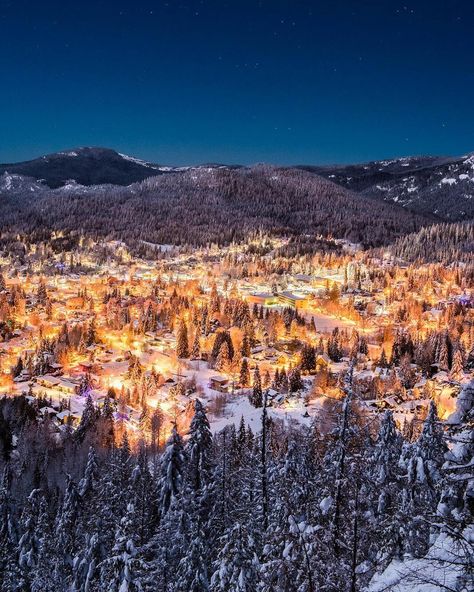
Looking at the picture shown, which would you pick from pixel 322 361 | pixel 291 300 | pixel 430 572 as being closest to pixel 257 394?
pixel 322 361

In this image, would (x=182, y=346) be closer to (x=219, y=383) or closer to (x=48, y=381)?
(x=219, y=383)

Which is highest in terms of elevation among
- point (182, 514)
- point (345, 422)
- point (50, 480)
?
point (345, 422)

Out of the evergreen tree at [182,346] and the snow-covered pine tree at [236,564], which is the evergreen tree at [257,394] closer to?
the evergreen tree at [182,346]

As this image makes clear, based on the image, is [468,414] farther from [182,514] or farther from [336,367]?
[336,367]

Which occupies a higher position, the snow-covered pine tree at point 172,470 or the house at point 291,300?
the snow-covered pine tree at point 172,470

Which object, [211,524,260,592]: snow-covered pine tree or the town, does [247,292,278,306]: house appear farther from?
[211,524,260,592]: snow-covered pine tree

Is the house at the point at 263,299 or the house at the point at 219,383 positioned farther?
the house at the point at 263,299

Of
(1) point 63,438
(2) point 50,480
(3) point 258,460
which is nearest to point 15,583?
(3) point 258,460

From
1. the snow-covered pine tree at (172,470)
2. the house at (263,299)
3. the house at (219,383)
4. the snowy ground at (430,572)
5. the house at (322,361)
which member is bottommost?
the house at (219,383)

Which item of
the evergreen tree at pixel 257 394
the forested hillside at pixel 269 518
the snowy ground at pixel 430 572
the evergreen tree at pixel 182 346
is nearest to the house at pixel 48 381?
the evergreen tree at pixel 182 346
